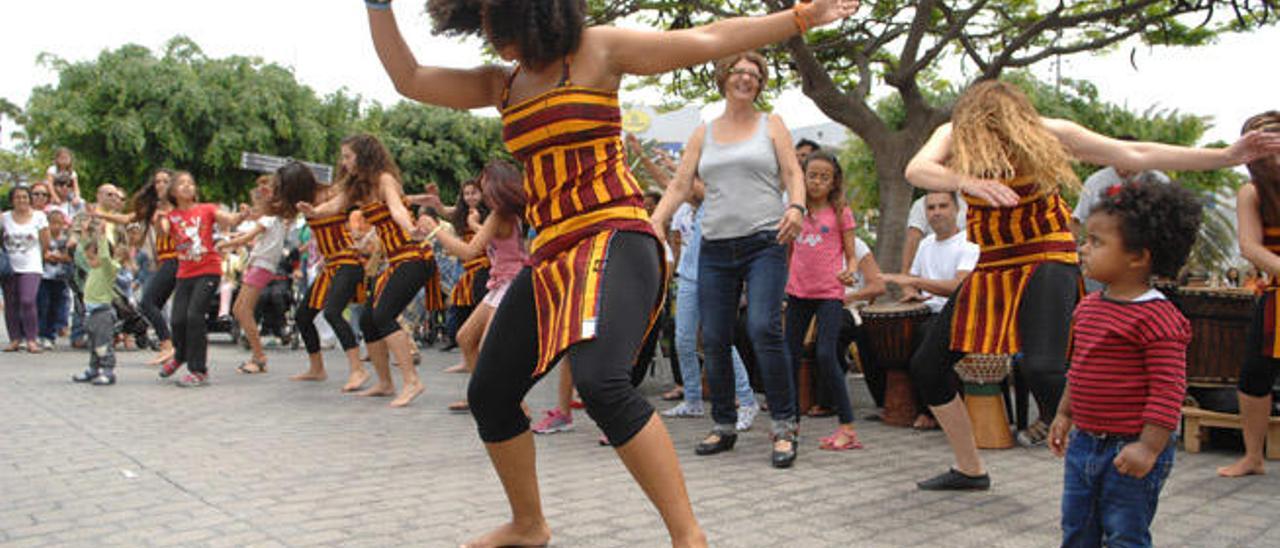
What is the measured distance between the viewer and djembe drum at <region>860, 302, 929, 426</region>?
21.9 feet

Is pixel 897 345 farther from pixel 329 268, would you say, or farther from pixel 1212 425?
pixel 329 268

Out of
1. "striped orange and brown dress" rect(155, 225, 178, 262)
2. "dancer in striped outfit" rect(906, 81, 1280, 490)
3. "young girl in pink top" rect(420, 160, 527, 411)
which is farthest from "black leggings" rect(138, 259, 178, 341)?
"dancer in striped outfit" rect(906, 81, 1280, 490)

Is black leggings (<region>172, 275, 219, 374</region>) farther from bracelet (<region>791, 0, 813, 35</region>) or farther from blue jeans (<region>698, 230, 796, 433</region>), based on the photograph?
bracelet (<region>791, 0, 813, 35</region>)

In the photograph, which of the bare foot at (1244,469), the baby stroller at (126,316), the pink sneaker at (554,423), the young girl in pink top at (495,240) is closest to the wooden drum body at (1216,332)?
the bare foot at (1244,469)

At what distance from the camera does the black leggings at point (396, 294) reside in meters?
7.44

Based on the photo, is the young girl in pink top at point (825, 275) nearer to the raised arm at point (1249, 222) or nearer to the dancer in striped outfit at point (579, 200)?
the raised arm at point (1249, 222)

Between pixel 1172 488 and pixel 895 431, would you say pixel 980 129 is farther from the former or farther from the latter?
pixel 895 431

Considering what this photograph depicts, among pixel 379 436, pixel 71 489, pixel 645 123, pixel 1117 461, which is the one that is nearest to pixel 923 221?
pixel 379 436

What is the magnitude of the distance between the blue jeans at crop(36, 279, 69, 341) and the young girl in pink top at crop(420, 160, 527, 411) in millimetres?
8269

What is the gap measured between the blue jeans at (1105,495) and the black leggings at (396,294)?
5273 mm

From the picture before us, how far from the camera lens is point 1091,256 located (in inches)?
122

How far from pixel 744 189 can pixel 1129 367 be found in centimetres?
262

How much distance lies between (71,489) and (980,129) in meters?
4.07

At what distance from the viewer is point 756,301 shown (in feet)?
17.3
